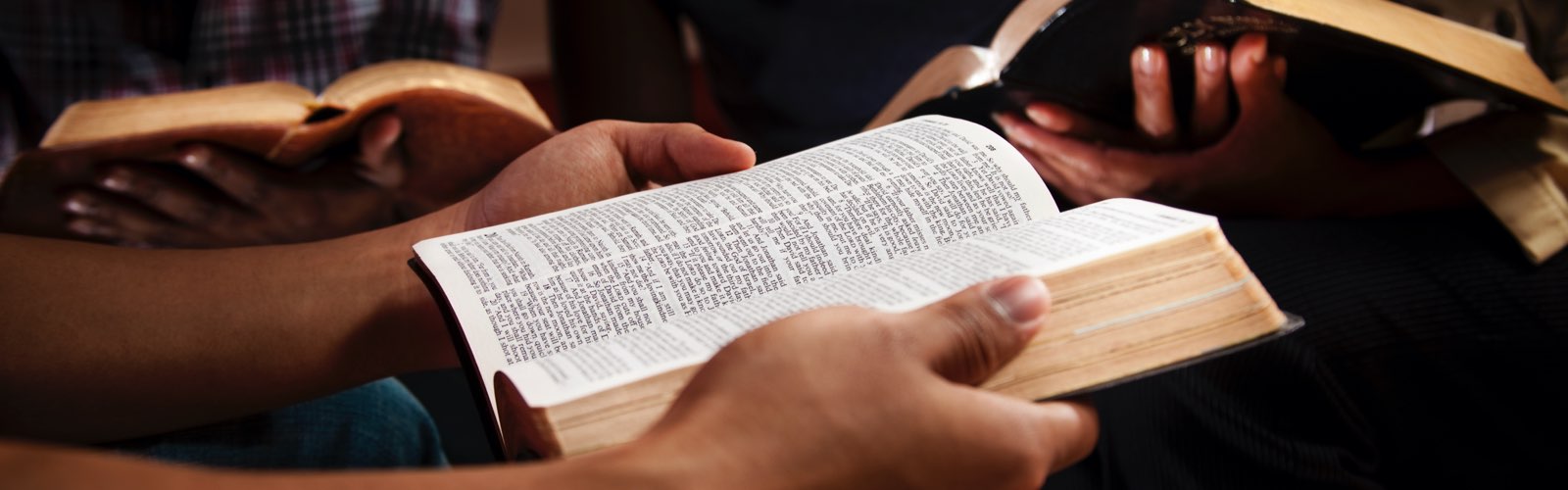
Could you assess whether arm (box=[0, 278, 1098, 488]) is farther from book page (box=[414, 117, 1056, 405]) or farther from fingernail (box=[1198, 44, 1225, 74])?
fingernail (box=[1198, 44, 1225, 74])

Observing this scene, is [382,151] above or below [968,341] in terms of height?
below

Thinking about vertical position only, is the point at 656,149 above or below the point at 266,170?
above

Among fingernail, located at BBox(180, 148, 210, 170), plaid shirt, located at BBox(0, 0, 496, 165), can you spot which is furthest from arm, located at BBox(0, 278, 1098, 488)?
plaid shirt, located at BBox(0, 0, 496, 165)

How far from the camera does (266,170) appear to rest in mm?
833

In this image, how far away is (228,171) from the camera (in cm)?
80

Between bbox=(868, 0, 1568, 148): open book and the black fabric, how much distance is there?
12 cm

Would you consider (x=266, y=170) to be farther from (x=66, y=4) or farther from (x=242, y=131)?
(x=66, y=4)

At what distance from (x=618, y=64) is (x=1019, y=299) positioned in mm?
852

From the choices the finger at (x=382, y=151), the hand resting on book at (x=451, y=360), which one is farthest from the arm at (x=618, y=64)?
the hand resting on book at (x=451, y=360)

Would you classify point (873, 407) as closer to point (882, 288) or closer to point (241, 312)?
point (882, 288)

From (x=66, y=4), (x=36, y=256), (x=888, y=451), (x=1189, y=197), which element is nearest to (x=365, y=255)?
(x=36, y=256)

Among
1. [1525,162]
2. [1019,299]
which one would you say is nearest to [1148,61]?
[1525,162]

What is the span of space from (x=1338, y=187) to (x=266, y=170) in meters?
0.81

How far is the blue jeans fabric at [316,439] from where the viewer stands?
57cm
